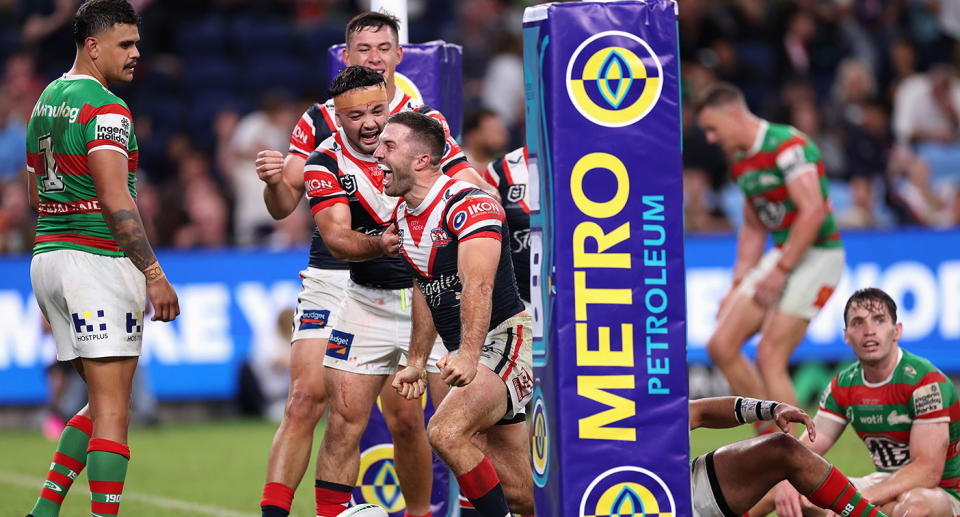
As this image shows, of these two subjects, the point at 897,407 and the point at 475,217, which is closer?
the point at 475,217

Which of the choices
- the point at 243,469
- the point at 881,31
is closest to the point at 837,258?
the point at 243,469

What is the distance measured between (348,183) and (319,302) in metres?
0.80

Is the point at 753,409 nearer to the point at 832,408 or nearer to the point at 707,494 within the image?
the point at 707,494

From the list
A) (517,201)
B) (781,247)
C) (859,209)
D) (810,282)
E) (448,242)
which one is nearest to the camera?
(448,242)

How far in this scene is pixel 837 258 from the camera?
9289 mm

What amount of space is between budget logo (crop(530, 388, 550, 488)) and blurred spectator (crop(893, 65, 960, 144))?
11550 mm

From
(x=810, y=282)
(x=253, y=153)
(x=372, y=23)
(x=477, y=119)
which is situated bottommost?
(x=810, y=282)

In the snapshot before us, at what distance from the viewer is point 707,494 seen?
5.80m

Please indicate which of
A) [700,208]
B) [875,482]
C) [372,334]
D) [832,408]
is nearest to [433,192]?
[372,334]

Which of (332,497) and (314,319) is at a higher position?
(314,319)

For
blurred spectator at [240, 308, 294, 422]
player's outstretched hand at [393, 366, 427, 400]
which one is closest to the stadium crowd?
blurred spectator at [240, 308, 294, 422]

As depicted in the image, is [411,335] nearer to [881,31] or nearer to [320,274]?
[320,274]

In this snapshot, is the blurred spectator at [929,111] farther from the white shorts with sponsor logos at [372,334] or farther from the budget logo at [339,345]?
the budget logo at [339,345]

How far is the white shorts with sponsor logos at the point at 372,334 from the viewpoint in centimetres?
647
